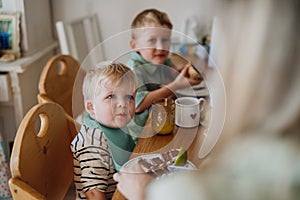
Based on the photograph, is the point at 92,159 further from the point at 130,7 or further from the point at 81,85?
the point at 130,7

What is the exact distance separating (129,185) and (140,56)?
20.6 inches

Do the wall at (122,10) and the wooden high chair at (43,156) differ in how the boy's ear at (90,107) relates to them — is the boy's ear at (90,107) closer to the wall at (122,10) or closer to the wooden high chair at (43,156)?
the wooden high chair at (43,156)

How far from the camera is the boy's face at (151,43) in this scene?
49.3 inches

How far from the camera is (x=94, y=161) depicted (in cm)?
93

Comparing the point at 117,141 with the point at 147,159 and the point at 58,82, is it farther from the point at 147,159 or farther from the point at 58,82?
the point at 58,82

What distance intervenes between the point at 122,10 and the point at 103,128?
1.25 m

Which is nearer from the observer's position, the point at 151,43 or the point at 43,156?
the point at 43,156

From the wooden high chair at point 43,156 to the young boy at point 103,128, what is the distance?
4.1 inches

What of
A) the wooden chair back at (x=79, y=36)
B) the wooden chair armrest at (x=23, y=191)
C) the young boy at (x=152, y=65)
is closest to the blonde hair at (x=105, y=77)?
the young boy at (x=152, y=65)

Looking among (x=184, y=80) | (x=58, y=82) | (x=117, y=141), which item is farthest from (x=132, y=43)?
(x=117, y=141)

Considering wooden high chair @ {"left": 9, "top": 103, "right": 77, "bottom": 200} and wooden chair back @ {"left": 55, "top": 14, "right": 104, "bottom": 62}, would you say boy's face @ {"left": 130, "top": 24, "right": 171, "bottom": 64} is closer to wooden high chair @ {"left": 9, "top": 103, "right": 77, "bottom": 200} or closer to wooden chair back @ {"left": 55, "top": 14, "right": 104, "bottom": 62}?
wooden high chair @ {"left": 9, "top": 103, "right": 77, "bottom": 200}

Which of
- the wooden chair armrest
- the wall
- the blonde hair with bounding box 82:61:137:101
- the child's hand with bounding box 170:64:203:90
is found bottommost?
the wooden chair armrest

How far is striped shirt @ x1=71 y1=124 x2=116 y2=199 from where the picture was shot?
3.02 ft

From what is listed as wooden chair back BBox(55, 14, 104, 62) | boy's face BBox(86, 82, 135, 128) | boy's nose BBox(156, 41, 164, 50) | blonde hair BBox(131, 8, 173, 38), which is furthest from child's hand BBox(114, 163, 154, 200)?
wooden chair back BBox(55, 14, 104, 62)
